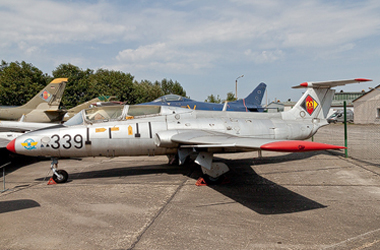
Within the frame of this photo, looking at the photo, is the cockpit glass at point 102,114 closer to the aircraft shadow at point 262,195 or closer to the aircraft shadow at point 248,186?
the aircraft shadow at point 248,186

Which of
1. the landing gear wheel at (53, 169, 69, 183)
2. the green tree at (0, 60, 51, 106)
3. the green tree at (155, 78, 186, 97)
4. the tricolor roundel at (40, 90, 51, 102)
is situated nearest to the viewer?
the landing gear wheel at (53, 169, 69, 183)

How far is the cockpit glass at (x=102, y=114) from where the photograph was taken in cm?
784

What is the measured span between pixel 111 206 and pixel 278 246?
11.7 feet

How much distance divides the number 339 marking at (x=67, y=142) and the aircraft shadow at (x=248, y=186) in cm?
151

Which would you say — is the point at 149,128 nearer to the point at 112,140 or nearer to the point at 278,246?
the point at 112,140

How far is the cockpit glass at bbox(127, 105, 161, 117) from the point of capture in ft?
26.6

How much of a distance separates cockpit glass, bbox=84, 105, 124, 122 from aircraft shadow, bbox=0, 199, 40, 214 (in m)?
2.75

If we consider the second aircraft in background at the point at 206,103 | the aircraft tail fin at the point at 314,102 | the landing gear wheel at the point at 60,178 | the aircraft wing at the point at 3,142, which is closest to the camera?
the landing gear wheel at the point at 60,178

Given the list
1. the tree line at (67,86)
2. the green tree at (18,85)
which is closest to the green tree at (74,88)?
the tree line at (67,86)

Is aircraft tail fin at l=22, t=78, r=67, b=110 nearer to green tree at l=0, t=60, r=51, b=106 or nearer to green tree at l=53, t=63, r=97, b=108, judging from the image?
green tree at l=0, t=60, r=51, b=106

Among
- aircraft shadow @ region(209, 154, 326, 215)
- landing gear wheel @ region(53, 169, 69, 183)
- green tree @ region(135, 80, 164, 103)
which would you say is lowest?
aircraft shadow @ region(209, 154, 326, 215)

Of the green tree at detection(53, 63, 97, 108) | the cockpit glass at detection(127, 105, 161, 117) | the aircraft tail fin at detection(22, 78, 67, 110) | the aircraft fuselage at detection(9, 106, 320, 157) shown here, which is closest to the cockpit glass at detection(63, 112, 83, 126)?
the aircraft fuselage at detection(9, 106, 320, 157)

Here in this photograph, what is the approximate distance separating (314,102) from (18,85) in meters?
41.6

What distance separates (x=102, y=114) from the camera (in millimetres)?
7906
